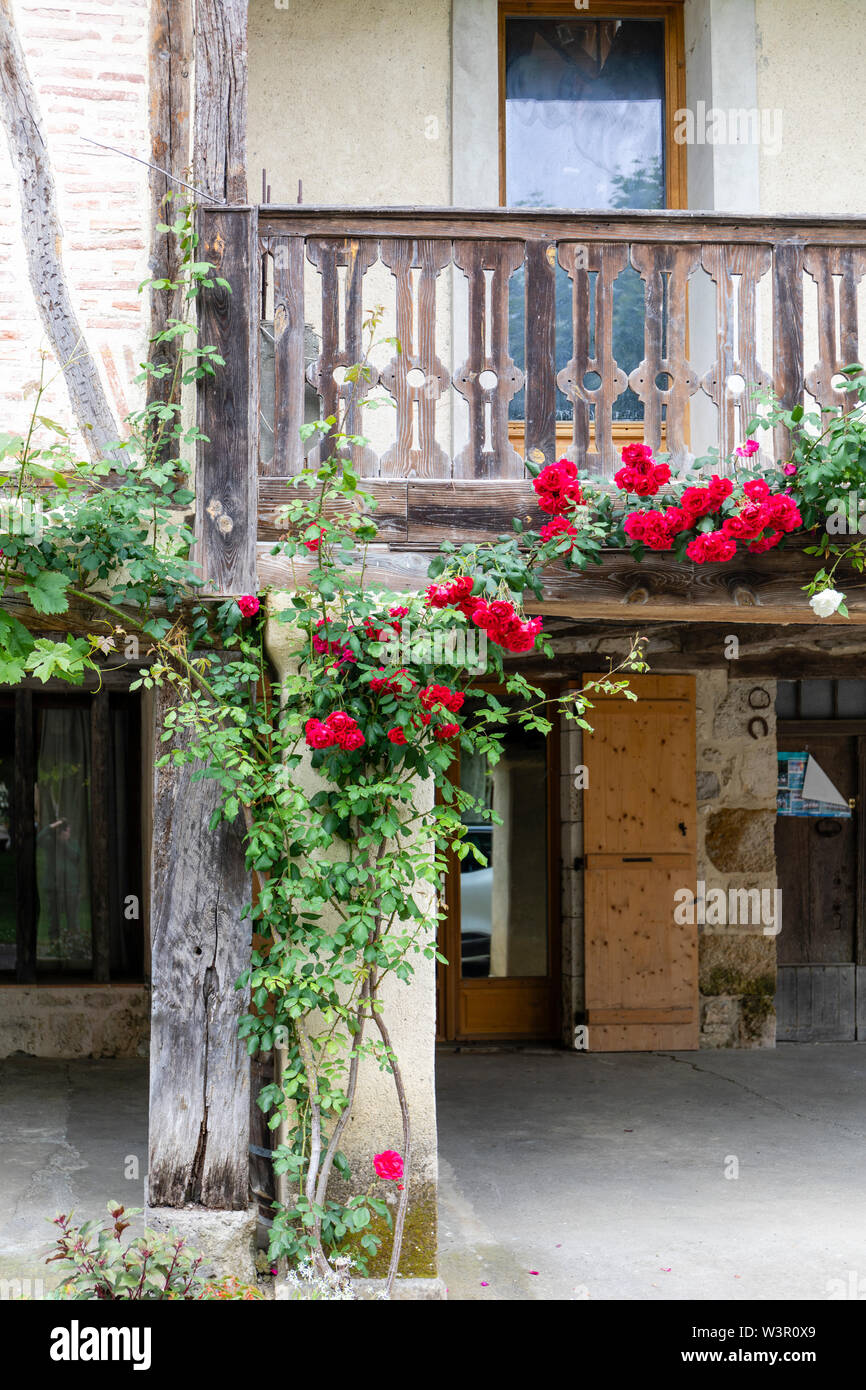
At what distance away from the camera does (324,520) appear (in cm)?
360

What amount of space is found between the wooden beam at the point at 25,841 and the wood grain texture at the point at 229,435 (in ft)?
12.4

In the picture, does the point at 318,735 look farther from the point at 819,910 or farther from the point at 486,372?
the point at 819,910

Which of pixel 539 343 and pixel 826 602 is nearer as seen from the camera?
pixel 826 602

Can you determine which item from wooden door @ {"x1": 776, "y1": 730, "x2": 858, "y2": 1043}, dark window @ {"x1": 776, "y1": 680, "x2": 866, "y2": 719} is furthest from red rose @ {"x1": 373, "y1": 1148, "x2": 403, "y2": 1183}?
dark window @ {"x1": 776, "y1": 680, "x2": 866, "y2": 719}

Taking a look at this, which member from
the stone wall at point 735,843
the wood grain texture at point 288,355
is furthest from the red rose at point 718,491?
the stone wall at point 735,843

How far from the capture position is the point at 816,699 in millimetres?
7637

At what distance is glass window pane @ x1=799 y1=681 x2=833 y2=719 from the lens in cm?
761

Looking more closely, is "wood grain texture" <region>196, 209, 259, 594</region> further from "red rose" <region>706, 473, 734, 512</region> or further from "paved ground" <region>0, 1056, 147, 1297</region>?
"paved ground" <region>0, 1056, 147, 1297</region>

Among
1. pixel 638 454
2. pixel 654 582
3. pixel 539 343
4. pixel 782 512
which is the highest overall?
pixel 539 343

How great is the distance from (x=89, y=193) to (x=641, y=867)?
4701mm

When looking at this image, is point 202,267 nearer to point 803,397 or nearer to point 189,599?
point 189,599

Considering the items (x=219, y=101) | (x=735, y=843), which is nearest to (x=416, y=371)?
(x=219, y=101)

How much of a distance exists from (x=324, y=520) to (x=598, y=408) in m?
1.02
